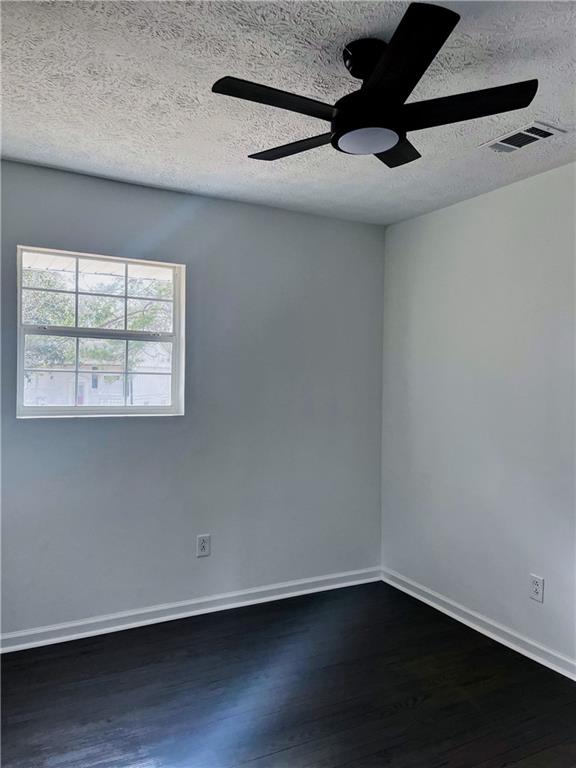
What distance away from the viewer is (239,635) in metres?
2.94

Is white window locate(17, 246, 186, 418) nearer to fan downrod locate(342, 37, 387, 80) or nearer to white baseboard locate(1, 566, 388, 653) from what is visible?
white baseboard locate(1, 566, 388, 653)

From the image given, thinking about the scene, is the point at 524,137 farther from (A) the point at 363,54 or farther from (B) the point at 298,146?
(B) the point at 298,146

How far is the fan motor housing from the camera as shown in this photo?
5.21ft

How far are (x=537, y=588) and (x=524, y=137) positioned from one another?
2199 mm

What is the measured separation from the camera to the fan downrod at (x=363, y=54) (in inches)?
66.2

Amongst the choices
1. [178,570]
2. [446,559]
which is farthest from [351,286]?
[178,570]

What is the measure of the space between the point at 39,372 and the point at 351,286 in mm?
2081

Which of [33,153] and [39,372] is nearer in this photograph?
[33,153]

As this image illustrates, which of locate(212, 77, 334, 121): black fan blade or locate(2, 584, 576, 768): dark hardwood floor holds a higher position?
locate(212, 77, 334, 121): black fan blade

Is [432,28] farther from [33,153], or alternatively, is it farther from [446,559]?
[446,559]

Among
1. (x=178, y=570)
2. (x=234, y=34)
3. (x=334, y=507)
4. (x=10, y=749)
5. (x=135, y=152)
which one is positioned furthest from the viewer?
(x=334, y=507)

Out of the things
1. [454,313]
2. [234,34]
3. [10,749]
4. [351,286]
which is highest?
[234,34]

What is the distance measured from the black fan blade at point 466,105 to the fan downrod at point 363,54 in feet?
0.70

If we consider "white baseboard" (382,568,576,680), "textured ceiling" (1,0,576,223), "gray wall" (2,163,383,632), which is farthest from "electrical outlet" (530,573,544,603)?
"textured ceiling" (1,0,576,223)
